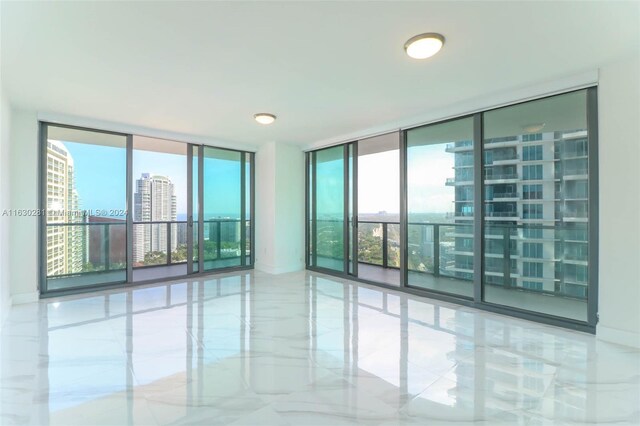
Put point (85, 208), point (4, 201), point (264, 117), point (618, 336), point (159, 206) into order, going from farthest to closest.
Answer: point (159, 206), point (85, 208), point (264, 117), point (4, 201), point (618, 336)

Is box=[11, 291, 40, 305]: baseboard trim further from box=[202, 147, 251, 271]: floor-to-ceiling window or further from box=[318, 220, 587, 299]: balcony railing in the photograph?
box=[318, 220, 587, 299]: balcony railing

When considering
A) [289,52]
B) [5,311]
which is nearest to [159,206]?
[5,311]

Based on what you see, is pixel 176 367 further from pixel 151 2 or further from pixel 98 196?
pixel 98 196

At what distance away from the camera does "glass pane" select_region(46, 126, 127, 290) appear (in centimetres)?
Answer: 439

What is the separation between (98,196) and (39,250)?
1.06 m

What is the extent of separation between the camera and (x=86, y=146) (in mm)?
4672

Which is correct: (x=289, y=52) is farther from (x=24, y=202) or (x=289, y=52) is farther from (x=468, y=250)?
(x=24, y=202)

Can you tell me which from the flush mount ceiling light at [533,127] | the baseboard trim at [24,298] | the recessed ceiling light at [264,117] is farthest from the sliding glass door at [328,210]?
the baseboard trim at [24,298]

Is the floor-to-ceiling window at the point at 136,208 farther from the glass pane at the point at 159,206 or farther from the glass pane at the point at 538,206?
the glass pane at the point at 538,206

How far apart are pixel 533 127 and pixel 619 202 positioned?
115cm

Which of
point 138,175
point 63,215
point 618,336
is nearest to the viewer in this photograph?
point 618,336

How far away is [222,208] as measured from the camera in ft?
19.8

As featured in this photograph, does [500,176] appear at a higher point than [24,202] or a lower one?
higher

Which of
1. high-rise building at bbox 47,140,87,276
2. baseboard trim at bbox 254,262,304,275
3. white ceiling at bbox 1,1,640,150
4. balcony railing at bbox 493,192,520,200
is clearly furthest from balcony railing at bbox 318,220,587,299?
high-rise building at bbox 47,140,87,276
